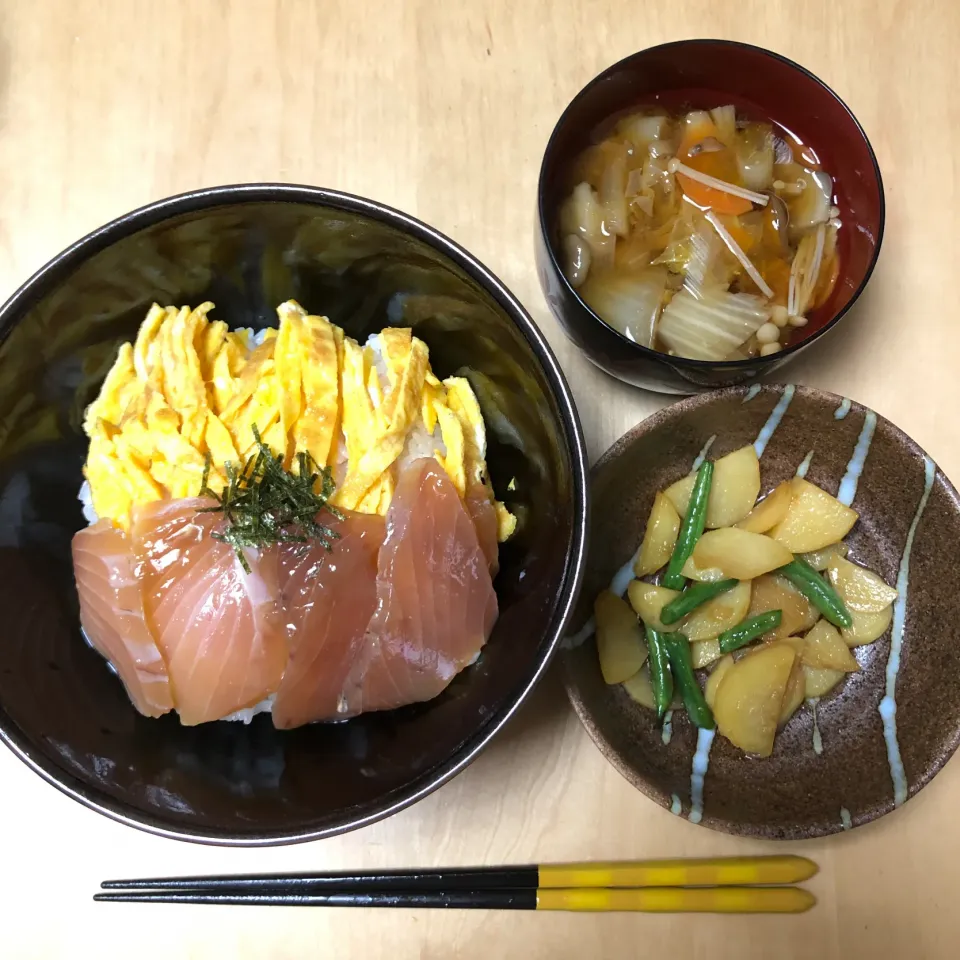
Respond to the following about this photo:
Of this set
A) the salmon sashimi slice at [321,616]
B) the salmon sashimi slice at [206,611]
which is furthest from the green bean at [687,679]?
the salmon sashimi slice at [206,611]

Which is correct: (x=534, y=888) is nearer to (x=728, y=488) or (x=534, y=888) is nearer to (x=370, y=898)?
(x=370, y=898)

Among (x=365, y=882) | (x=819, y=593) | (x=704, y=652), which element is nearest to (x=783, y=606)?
(x=819, y=593)

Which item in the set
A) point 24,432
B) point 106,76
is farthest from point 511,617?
point 106,76

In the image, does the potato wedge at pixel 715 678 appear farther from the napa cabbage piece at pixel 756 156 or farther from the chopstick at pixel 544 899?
the napa cabbage piece at pixel 756 156

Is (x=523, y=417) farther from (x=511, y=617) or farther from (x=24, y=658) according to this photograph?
(x=24, y=658)

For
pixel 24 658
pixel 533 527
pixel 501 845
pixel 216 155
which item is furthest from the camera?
pixel 216 155

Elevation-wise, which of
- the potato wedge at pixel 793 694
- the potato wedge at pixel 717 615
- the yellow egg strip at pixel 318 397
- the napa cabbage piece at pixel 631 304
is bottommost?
the potato wedge at pixel 793 694
